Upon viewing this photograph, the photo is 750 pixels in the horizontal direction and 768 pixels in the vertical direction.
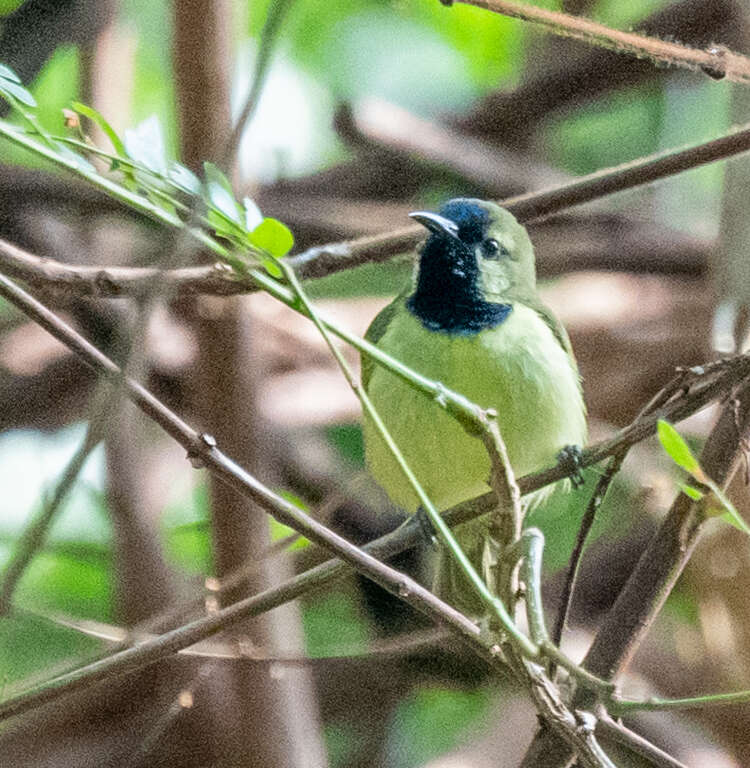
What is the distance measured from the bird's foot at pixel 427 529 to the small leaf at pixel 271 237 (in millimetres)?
522

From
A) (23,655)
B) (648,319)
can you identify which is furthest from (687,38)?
(23,655)

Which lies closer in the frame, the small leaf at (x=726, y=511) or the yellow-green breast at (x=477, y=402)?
the small leaf at (x=726, y=511)

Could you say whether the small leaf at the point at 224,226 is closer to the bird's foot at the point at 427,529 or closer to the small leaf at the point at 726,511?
the small leaf at the point at 726,511

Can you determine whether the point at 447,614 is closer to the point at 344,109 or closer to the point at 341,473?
the point at 341,473

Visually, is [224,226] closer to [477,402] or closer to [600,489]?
[600,489]

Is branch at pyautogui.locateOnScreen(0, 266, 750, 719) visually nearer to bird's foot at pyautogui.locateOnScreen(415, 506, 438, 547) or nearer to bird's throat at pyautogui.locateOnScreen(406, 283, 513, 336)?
bird's foot at pyautogui.locateOnScreen(415, 506, 438, 547)

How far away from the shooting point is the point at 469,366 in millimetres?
1690

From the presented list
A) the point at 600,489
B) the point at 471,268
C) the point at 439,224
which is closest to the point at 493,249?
the point at 471,268

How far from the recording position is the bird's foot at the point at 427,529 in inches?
58.2

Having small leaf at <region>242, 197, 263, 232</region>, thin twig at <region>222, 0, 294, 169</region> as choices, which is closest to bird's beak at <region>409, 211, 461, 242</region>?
small leaf at <region>242, 197, 263, 232</region>

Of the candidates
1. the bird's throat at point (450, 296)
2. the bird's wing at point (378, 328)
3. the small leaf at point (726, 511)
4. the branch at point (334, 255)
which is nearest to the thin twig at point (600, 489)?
the small leaf at point (726, 511)

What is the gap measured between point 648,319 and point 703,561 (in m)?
0.68

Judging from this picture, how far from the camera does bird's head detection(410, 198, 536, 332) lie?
70.8 inches

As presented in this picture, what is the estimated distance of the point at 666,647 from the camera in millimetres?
2498
